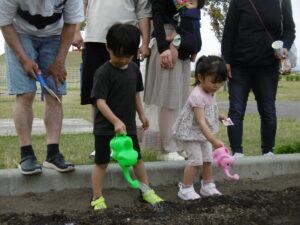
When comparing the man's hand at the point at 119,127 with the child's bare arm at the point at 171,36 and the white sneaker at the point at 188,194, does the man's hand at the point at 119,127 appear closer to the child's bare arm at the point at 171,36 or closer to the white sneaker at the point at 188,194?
the white sneaker at the point at 188,194

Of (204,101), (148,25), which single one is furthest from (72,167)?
(148,25)

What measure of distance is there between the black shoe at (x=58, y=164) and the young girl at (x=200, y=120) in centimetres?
82

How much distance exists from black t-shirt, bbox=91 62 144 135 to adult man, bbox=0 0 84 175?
58cm

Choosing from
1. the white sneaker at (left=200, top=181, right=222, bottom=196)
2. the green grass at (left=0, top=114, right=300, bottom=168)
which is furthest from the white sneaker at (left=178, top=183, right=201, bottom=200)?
the green grass at (left=0, top=114, right=300, bottom=168)

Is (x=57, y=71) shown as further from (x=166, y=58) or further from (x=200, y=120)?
(x=200, y=120)

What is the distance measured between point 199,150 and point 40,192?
A: 1193mm

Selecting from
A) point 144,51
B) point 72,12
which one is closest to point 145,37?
point 144,51

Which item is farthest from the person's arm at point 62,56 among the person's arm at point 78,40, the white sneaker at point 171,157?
the white sneaker at point 171,157

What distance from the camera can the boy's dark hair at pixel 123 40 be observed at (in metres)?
3.12

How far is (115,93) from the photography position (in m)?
3.27

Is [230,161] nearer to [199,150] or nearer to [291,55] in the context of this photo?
[199,150]

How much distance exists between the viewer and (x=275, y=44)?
4.50 m

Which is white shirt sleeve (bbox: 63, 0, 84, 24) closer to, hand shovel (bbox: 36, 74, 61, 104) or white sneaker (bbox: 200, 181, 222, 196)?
hand shovel (bbox: 36, 74, 61, 104)

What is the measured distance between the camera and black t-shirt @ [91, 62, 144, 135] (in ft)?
10.5
